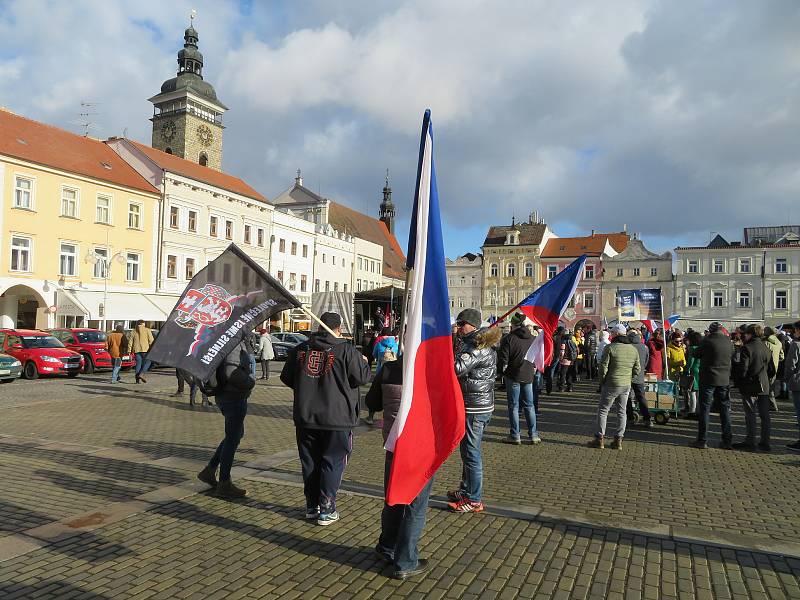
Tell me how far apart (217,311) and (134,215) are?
1481 inches

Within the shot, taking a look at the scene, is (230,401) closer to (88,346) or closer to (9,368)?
(9,368)

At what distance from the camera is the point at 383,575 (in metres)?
4.52

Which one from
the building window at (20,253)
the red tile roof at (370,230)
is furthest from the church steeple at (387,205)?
the building window at (20,253)

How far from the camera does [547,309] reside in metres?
9.64

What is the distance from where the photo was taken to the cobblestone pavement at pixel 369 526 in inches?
171

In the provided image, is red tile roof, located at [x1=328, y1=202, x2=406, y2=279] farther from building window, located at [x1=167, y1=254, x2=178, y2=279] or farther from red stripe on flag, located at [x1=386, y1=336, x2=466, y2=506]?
red stripe on flag, located at [x1=386, y1=336, x2=466, y2=506]

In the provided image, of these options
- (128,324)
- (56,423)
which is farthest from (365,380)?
(128,324)

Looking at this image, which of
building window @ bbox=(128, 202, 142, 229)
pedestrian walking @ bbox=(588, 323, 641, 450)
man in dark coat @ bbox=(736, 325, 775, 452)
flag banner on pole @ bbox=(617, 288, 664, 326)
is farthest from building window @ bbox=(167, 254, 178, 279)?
man in dark coat @ bbox=(736, 325, 775, 452)

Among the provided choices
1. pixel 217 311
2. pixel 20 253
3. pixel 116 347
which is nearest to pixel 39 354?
pixel 116 347

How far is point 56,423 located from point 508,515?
8729mm

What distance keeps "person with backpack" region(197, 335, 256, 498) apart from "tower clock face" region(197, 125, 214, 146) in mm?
66083

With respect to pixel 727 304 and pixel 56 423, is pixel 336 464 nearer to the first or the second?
pixel 56 423

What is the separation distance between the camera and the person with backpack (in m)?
6.21

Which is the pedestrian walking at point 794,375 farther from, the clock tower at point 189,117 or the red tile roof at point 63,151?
the clock tower at point 189,117
